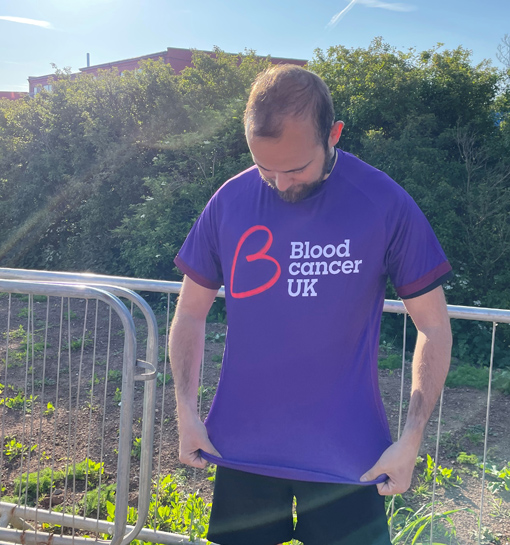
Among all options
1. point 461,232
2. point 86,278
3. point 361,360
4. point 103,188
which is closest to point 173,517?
point 86,278

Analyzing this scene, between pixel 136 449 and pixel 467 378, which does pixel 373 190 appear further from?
pixel 467 378

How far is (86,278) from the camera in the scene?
115 inches

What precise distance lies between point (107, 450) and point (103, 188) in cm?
581

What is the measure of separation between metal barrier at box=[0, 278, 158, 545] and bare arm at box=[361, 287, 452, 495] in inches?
53.5

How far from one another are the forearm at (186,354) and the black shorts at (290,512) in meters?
0.27

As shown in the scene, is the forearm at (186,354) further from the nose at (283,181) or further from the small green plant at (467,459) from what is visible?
the small green plant at (467,459)

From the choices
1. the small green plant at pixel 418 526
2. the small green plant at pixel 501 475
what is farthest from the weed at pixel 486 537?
the small green plant at pixel 501 475

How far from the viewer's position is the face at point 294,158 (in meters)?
1.54

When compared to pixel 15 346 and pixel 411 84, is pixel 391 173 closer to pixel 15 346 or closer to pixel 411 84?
pixel 411 84

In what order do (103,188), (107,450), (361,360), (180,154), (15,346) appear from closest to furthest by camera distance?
1. (361,360)
2. (107,450)
3. (15,346)
4. (180,154)
5. (103,188)

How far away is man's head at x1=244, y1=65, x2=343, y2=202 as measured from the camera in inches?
59.9

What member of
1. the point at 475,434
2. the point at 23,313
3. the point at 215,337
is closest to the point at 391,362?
the point at 475,434

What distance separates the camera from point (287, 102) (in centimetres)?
152

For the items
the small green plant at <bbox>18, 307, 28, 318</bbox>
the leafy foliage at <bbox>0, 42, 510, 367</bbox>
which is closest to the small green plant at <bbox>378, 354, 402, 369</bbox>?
the leafy foliage at <bbox>0, 42, 510, 367</bbox>
